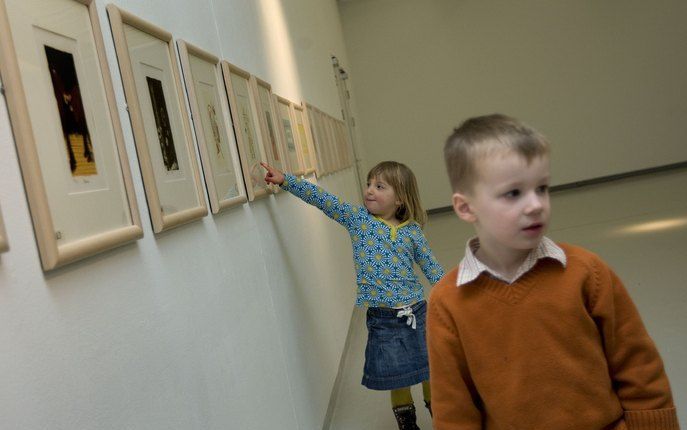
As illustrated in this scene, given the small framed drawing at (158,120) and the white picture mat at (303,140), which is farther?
the white picture mat at (303,140)

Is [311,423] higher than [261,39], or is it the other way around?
[261,39]

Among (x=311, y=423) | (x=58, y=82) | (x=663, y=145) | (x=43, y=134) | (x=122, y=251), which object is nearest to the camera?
(x=43, y=134)

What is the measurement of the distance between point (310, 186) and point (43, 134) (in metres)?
2.36

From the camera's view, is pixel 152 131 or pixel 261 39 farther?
pixel 261 39

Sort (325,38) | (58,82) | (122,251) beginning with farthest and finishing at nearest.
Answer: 1. (325,38)
2. (122,251)
3. (58,82)

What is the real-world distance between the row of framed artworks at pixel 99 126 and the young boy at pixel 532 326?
93cm

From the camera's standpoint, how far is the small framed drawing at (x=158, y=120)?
2035 millimetres

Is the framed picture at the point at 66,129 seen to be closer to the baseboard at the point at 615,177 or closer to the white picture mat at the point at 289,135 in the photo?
the white picture mat at the point at 289,135

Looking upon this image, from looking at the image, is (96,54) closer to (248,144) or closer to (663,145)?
(248,144)

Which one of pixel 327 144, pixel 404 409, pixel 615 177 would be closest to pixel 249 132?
pixel 404 409

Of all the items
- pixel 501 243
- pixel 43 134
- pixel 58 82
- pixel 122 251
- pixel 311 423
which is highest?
pixel 58 82

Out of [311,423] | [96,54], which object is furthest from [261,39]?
[96,54]

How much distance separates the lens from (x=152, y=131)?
2.17 meters

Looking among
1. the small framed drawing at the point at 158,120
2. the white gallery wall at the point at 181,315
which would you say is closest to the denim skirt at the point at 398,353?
the white gallery wall at the point at 181,315
